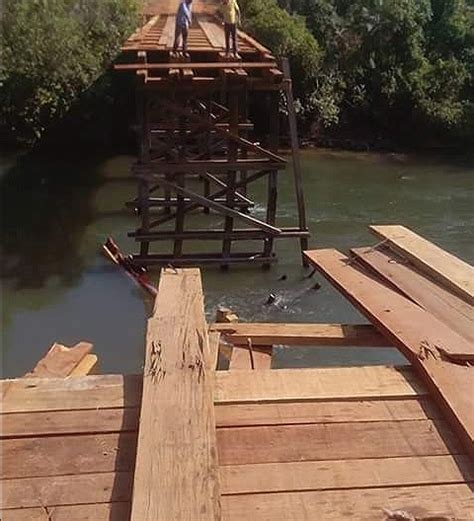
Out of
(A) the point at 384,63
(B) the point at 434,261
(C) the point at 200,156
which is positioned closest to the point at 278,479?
(B) the point at 434,261

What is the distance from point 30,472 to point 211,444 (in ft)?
1.49

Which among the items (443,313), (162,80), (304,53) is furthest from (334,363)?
(304,53)

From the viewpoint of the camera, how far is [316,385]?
247 cm

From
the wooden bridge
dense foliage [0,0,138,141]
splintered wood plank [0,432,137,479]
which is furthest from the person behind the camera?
dense foliage [0,0,138,141]

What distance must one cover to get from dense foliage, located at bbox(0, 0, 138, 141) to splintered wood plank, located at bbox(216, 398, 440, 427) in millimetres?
16337

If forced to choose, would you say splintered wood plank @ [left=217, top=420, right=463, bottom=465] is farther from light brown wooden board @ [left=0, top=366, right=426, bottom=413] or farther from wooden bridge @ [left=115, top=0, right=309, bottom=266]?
wooden bridge @ [left=115, top=0, right=309, bottom=266]

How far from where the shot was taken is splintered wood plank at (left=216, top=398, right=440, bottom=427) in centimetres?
229

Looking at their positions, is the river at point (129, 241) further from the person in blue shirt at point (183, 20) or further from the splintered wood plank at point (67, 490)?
the splintered wood plank at point (67, 490)

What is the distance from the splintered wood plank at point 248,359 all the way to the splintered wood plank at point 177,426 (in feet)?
0.97

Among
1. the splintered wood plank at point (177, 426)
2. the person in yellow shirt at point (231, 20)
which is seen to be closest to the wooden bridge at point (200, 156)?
the person in yellow shirt at point (231, 20)

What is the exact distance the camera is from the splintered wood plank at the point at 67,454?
81.4 inches

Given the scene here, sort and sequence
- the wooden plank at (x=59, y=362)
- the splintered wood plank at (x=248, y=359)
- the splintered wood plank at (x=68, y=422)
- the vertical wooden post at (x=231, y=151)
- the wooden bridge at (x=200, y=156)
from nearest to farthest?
the splintered wood plank at (x=68, y=422), the wooden plank at (x=59, y=362), the splintered wood plank at (x=248, y=359), the wooden bridge at (x=200, y=156), the vertical wooden post at (x=231, y=151)

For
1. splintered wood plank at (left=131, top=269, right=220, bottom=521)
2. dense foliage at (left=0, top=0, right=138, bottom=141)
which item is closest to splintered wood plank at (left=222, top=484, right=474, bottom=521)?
splintered wood plank at (left=131, top=269, right=220, bottom=521)

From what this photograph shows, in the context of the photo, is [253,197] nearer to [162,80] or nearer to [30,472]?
[162,80]
